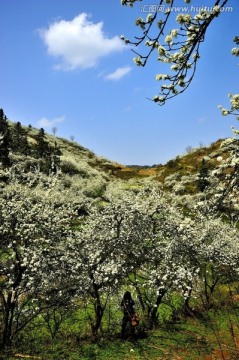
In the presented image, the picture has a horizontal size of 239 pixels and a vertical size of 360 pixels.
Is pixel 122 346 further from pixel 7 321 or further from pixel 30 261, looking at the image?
pixel 30 261

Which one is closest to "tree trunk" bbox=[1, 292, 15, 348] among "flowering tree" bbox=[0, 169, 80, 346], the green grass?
"flowering tree" bbox=[0, 169, 80, 346]

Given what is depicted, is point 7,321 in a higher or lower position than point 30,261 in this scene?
lower

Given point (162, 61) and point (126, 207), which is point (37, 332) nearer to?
point (126, 207)

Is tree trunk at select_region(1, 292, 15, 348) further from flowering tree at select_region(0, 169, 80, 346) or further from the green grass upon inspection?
the green grass

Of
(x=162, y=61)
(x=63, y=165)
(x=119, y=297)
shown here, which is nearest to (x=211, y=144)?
(x=63, y=165)

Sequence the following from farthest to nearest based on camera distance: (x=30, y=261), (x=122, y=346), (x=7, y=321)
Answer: (x=122, y=346) → (x=30, y=261) → (x=7, y=321)

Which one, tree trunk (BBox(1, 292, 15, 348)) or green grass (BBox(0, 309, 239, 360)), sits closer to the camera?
tree trunk (BBox(1, 292, 15, 348))

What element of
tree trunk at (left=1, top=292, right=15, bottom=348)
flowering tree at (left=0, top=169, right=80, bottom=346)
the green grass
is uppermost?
flowering tree at (left=0, top=169, right=80, bottom=346)

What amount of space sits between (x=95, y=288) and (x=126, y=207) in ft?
16.0

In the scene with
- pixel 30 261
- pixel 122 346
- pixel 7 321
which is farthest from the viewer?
pixel 122 346

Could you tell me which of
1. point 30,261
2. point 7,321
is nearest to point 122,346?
point 7,321

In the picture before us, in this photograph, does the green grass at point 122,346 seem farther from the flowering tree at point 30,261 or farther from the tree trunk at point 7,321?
the flowering tree at point 30,261

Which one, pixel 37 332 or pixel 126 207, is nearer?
pixel 37 332

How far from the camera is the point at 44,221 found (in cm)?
1656
